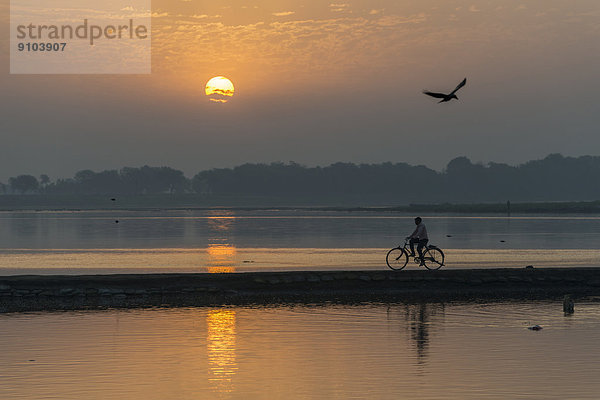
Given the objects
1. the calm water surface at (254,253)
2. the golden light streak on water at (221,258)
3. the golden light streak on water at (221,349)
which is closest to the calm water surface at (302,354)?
Answer: the golden light streak on water at (221,349)

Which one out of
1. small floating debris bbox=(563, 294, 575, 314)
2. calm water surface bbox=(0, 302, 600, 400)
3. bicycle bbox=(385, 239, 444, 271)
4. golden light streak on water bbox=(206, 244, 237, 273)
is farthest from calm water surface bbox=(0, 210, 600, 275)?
calm water surface bbox=(0, 302, 600, 400)

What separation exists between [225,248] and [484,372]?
41459 mm

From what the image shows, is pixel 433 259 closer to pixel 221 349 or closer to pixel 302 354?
pixel 302 354

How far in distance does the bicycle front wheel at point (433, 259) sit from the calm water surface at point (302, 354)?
8559 millimetres

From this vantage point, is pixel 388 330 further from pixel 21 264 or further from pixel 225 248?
pixel 225 248

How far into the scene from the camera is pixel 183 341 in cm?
1953

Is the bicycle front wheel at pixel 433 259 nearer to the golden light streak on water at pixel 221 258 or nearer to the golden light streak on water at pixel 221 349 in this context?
the golden light streak on water at pixel 221 258

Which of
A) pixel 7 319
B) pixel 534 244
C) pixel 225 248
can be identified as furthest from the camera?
pixel 534 244

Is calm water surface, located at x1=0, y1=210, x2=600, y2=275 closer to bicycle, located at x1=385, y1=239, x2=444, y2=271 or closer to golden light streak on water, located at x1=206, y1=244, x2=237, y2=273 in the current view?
golden light streak on water, located at x1=206, y1=244, x2=237, y2=273

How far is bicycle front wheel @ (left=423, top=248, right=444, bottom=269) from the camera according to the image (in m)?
34.4

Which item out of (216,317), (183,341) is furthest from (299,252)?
(183,341)

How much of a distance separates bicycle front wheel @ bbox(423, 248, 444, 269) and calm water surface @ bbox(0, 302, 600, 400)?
8559 millimetres

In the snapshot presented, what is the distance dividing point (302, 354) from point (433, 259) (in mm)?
17273

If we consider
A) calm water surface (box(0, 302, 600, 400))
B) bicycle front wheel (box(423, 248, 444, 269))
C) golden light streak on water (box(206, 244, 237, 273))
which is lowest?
calm water surface (box(0, 302, 600, 400))
